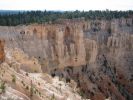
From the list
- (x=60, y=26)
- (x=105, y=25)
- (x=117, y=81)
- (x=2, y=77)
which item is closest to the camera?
(x=2, y=77)

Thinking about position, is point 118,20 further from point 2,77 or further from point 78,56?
point 2,77

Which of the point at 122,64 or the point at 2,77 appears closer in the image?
the point at 2,77

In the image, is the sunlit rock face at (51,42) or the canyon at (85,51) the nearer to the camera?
the sunlit rock face at (51,42)

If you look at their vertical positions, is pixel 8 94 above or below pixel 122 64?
above

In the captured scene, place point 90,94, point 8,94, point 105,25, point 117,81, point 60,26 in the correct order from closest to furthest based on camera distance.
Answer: point 8,94
point 90,94
point 60,26
point 117,81
point 105,25

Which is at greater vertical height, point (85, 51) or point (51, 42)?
point (51, 42)

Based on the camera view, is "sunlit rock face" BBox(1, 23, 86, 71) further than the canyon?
No

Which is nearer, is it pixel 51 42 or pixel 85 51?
pixel 51 42

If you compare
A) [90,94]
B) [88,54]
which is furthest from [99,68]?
[90,94]
